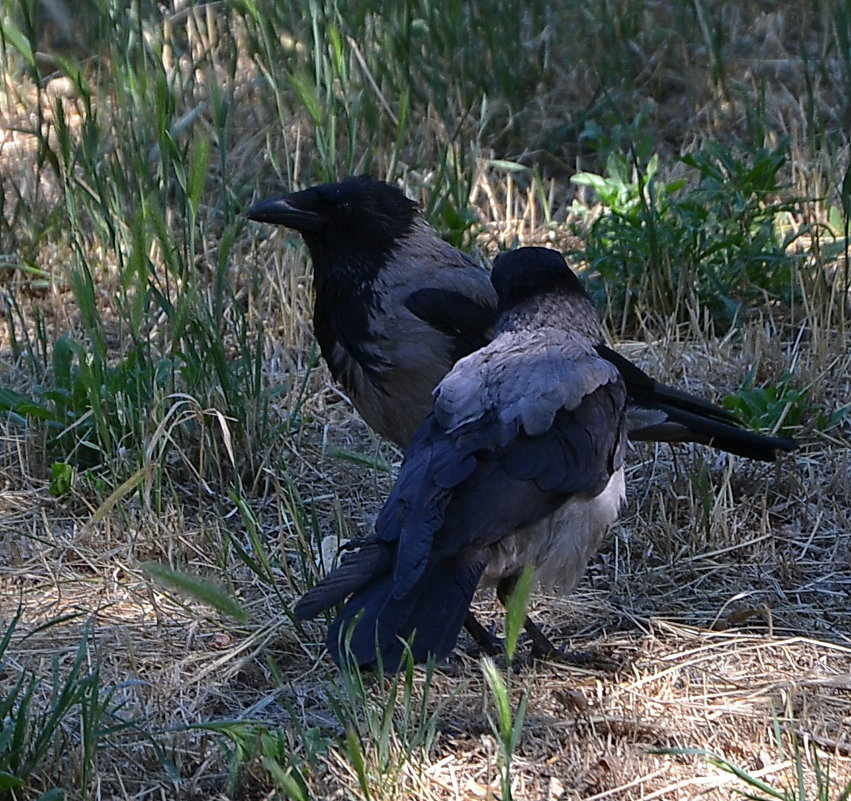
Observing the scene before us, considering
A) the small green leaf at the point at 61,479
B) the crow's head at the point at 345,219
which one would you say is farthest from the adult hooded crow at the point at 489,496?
the small green leaf at the point at 61,479

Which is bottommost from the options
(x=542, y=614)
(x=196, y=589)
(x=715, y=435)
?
(x=542, y=614)

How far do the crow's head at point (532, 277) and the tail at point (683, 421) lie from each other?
29cm

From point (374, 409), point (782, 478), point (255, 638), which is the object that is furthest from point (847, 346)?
point (255, 638)

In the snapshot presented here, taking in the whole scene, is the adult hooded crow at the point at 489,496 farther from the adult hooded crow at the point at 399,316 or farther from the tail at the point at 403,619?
the adult hooded crow at the point at 399,316

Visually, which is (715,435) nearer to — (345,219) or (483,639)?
(483,639)

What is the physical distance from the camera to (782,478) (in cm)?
443

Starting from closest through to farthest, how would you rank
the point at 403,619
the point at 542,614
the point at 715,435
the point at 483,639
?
1. the point at 403,619
2. the point at 483,639
3. the point at 542,614
4. the point at 715,435

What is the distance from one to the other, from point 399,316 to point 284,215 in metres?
0.52

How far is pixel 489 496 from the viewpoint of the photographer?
3377 mm

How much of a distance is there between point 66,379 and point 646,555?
1.95 meters

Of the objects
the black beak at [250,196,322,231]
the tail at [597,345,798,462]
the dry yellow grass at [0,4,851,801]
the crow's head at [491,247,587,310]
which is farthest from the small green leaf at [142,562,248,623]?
the black beak at [250,196,322,231]

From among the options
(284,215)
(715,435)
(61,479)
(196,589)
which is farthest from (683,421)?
(61,479)

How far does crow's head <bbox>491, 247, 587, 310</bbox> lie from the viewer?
398cm

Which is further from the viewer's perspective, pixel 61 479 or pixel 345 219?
pixel 345 219
